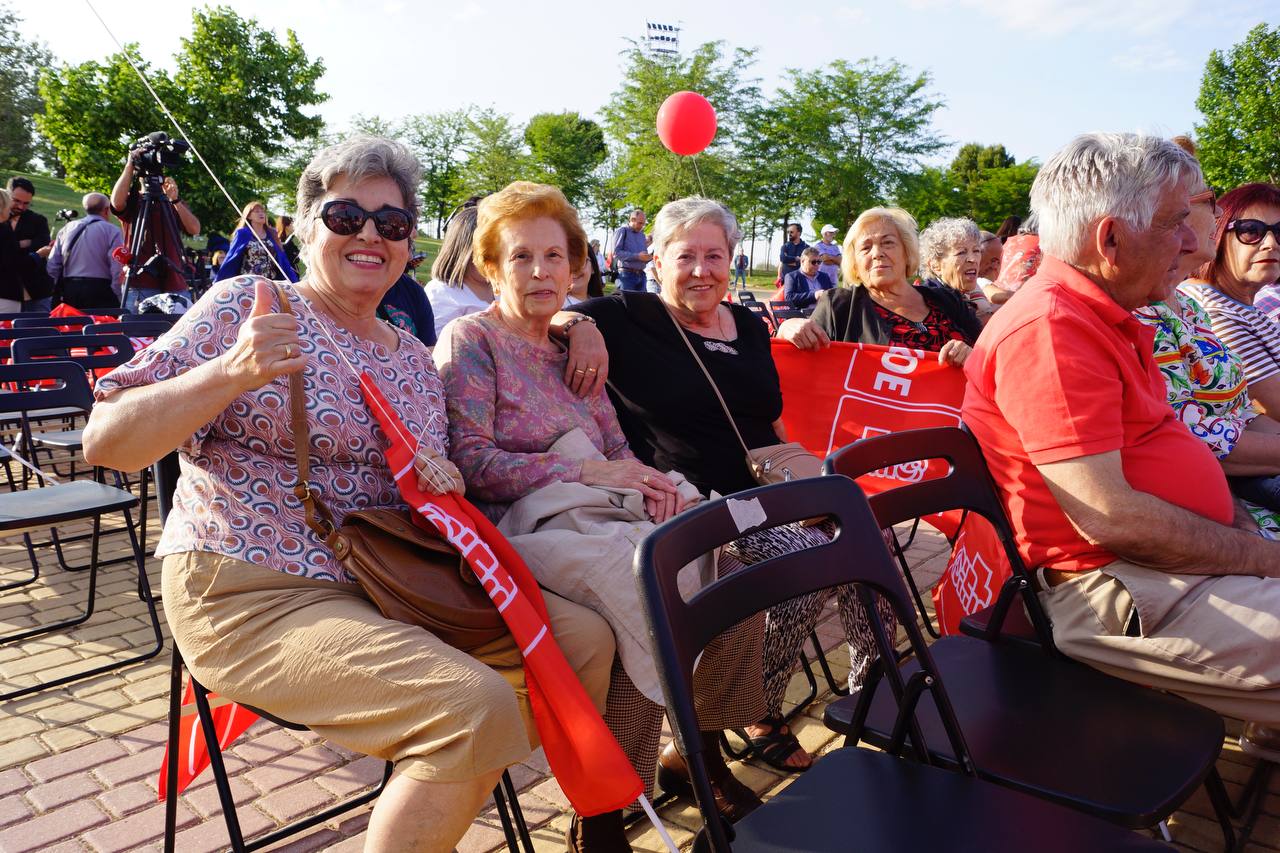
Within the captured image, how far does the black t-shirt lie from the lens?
10.6 ft

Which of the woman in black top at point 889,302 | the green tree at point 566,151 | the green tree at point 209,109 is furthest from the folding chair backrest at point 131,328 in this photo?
the green tree at point 566,151

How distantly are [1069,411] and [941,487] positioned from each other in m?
0.38

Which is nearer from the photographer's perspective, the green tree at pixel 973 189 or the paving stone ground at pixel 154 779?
the paving stone ground at pixel 154 779

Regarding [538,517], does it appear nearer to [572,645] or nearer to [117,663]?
[572,645]

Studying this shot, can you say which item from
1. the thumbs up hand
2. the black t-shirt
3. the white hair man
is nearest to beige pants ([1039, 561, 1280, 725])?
the black t-shirt

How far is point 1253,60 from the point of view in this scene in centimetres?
3197

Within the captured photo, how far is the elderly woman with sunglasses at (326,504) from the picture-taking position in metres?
1.67

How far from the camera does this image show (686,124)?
6.69 meters

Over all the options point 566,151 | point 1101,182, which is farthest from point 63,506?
point 566,151

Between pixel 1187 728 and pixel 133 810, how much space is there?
3002 mm

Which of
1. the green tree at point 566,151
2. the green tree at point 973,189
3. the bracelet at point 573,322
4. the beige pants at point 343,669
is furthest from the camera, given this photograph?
the green tree at point 566,151

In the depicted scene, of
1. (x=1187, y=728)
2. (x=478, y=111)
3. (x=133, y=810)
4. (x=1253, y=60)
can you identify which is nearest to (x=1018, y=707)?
(x=1187, y=728)

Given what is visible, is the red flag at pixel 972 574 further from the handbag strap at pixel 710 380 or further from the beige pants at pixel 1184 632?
the handbag strap at pixel 710 380

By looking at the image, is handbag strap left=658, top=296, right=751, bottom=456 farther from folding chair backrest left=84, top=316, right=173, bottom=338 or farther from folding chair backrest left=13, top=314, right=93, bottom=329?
folding chair backrest left=13, top=314, right=93, bottom=329
